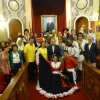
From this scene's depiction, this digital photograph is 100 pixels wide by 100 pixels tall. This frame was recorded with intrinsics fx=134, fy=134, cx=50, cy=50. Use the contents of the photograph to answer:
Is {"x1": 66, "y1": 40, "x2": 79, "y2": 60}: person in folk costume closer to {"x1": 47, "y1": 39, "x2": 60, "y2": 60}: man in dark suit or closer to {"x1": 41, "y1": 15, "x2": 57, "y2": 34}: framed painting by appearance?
{"x1": 47, "y1": 39, "x2": 60, "y2": 60}: man in dark suit

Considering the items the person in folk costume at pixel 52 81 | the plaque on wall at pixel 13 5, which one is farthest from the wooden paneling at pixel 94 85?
the plaque on wall at pixel 13 5

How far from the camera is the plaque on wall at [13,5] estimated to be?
8.88 metres

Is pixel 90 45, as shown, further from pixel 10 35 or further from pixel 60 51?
pixel 10 35

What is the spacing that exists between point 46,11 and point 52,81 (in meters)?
6.76

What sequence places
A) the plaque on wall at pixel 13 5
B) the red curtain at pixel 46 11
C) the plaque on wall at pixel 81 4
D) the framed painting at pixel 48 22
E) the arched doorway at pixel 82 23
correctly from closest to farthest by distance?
the plaque on wall at pixel 13 5, the plaque on wall at pixel 81 4, the red curtain at pixel 46 11, the arched doorway at pixel 82 23, the framed painting at pixel 48 22

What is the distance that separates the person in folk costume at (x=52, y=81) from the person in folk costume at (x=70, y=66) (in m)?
0.24

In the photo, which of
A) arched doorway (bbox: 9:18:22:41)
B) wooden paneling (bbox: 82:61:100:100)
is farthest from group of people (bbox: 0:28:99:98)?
arched doorway (bbox: 9:18:22:41)

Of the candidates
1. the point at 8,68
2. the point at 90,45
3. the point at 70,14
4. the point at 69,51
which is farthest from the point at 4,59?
the point at 70,14

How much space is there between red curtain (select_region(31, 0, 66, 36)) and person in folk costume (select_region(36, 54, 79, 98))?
19.1 ft

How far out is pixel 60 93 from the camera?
364 centimetres

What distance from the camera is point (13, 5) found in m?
8.96

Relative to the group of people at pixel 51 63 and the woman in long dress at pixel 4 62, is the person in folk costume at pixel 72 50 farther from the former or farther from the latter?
the woman in long dress at pixel 4 62

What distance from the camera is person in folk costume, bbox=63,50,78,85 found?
14.2ft

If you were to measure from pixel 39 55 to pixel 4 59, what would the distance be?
1.08m
